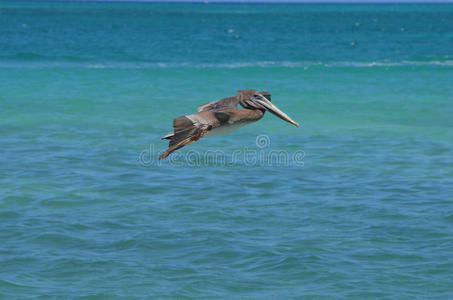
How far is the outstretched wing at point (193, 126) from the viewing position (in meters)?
6.23

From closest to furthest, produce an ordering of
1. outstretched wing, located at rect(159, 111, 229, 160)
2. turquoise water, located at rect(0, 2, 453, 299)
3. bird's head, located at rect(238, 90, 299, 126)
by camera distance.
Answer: outstretched wing, located at rect(159, 111, 229, 160), bird's head, located at rect(238, 90, 299, 126), turquoise water, located at rect(0, 2, 453, 299)

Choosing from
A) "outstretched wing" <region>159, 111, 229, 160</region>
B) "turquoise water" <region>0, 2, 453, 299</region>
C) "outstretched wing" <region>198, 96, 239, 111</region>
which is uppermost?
"outstretched wing" <region>198, 96, 239, 111</region>

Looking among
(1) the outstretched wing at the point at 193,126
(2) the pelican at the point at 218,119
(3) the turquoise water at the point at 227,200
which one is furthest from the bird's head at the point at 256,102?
(3) the turquoise water at the point at 227,200

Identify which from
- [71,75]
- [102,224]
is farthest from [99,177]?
[71,75]

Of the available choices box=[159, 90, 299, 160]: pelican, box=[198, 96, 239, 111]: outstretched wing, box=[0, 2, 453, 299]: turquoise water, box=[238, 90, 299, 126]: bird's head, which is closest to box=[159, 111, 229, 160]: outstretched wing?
box=[159, 90, 299, 160]: pelican

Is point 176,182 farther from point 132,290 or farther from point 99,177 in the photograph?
point 132,290

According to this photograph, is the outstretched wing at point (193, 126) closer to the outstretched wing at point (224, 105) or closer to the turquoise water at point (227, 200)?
the outstretched wing at point (224, 105)

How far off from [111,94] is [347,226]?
22.3 m

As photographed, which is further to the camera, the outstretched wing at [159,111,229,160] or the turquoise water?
the turquoise water

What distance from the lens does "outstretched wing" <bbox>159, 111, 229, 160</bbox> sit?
20.4 feet

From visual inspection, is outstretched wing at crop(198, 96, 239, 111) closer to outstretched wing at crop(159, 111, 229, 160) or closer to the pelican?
the pelican

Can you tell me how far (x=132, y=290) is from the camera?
429 inches

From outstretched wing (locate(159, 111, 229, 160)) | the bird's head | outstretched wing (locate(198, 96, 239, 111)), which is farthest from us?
the bird's head

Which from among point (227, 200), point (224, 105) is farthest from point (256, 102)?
point (227, 200)
